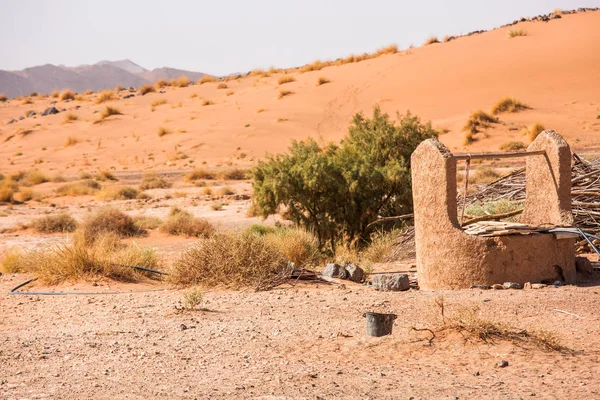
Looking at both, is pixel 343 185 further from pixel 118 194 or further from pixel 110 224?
pixel 118 194

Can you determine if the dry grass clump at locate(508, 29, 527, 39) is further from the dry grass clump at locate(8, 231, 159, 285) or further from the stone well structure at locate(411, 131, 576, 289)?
the stone well structure at locate(411, 131, 576, 289)

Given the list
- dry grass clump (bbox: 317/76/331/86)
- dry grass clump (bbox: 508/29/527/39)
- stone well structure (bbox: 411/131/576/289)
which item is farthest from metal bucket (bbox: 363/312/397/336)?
dry grass clump (bbox: 508/29/527/39)

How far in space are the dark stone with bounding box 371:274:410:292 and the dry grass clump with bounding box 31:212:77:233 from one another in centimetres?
1187

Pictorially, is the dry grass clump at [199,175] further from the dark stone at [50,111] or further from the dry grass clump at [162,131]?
the dark stone at [50,111]

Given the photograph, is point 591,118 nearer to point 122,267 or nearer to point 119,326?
point 122,267

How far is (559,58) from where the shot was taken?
1758 inches

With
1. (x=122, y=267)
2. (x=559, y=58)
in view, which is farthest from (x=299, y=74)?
(x=122, y=267)

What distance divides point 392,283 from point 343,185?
441cm

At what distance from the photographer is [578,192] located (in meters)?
11.2

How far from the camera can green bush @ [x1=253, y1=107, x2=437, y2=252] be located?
518 inches

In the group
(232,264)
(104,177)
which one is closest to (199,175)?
(104,177)

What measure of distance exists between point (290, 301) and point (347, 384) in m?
3.28

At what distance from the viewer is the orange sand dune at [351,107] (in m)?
37.2

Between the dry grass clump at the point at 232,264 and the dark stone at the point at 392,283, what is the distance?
1416mm
